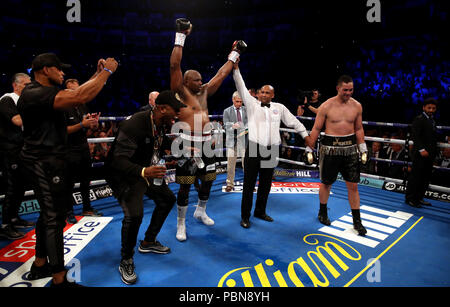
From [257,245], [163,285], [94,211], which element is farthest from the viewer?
[94,211]

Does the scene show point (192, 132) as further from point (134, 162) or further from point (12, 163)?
point (12, 163)

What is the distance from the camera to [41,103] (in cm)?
174

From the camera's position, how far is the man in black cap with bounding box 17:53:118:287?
1.75 meters

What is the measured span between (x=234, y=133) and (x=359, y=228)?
7.73ft

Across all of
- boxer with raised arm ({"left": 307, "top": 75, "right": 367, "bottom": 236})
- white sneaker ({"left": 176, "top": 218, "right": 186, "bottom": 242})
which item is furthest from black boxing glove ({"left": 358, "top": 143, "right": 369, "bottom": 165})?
white sneaker ({"left": 176, "top": 218, "right": 186, "bottom": 242})

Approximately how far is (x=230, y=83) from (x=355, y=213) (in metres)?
9.71

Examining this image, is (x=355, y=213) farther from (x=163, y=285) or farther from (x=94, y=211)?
(x=94, y=211)

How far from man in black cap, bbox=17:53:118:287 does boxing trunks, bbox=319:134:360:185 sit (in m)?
2.19

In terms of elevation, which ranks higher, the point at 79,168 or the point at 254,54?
the point at 254,54

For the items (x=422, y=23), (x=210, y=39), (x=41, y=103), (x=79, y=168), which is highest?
(x=210, y=39)

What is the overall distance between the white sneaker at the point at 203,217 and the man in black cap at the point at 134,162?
3.91 ft

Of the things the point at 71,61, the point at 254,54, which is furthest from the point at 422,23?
the point at 71,61

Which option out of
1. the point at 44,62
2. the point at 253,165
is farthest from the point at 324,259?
the point at 44,62

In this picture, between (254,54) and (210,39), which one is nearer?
(254,54)
